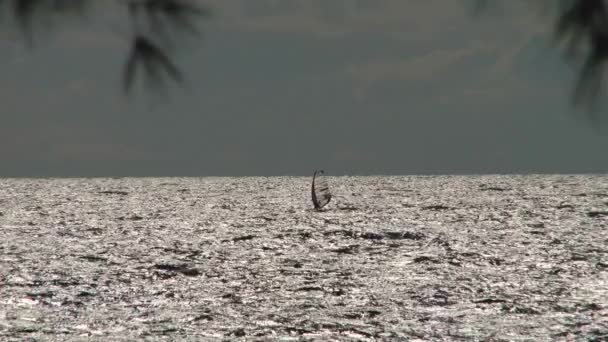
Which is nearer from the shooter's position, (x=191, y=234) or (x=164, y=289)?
(x=164, y=289)

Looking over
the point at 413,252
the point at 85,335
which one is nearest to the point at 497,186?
the point at 413,252

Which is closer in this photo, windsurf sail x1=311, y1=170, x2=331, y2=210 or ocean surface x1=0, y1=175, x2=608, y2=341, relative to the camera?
ocean surface x1=0, y1=175, x2=608, y2=341

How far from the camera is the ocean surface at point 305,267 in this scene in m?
1.01

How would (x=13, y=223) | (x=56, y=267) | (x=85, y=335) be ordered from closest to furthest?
(x=85, y=335)
(x=56, y=267)
(x=13, y=223)

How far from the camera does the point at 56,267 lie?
1310 millimetres

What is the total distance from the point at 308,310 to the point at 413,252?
40 centimetres

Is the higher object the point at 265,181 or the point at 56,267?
the point at 265,181

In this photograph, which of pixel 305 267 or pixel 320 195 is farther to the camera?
pixel 320 195

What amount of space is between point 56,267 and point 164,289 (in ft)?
0.76

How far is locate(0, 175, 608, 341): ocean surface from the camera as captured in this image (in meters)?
1.01

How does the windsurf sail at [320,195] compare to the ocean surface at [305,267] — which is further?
the windsurf sail at [320,195]

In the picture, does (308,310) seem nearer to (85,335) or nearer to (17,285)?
(85,335)

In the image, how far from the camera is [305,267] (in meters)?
1.29

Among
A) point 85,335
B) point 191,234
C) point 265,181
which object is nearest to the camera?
point 85,335
